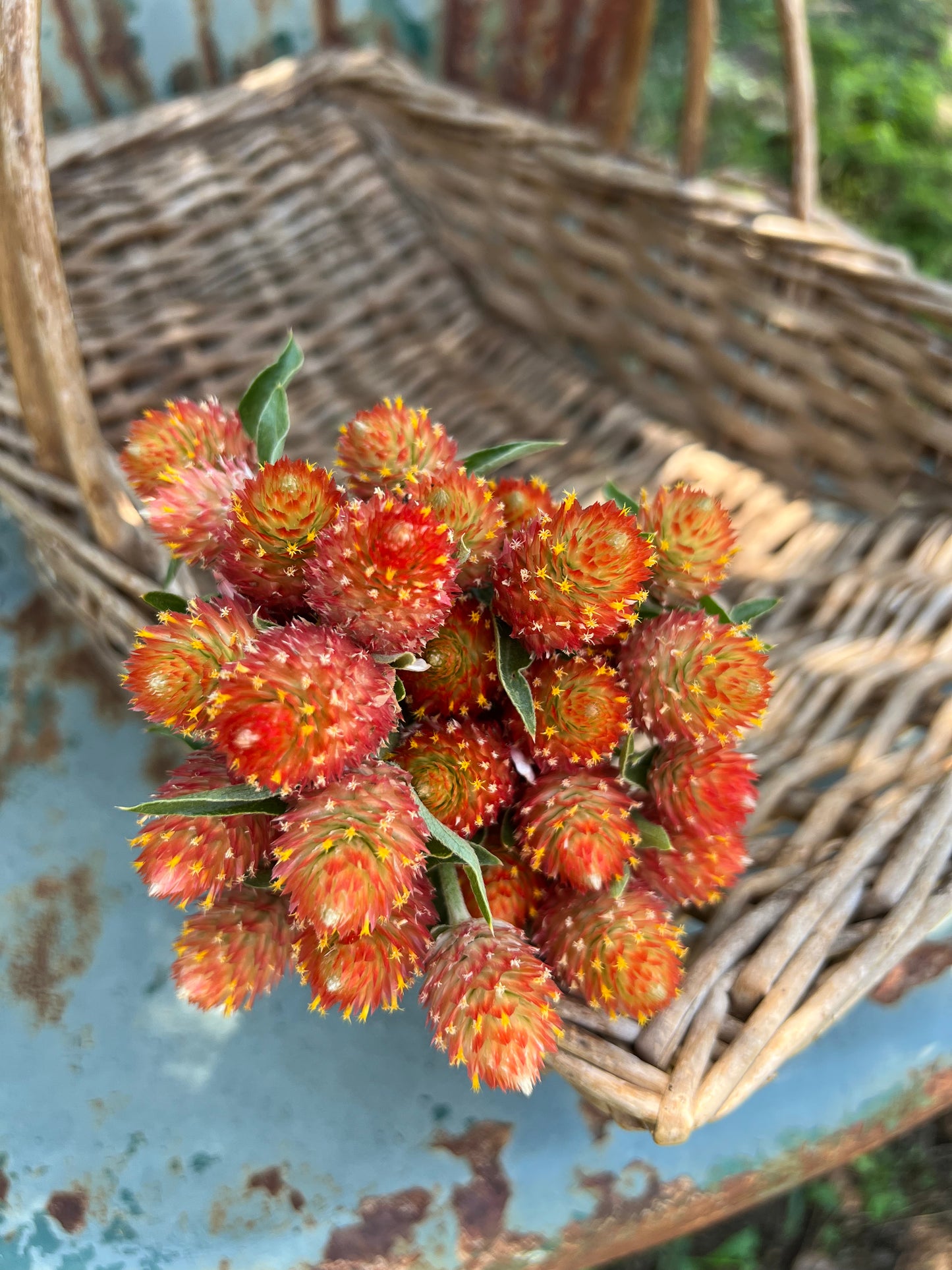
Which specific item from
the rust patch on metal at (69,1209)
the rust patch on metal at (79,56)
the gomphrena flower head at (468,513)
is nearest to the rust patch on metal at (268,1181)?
the rust patch on metal at (69,1209)

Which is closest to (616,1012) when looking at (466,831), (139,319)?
(466,831)

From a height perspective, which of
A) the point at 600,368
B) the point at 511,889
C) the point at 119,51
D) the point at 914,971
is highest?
the point at 119,51

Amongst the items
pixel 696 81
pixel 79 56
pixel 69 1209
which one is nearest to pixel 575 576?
pixel 69 1209

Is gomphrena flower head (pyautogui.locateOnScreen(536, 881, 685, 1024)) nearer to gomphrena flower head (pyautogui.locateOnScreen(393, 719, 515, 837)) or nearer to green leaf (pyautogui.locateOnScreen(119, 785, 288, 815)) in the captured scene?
gomphrena flower head (pyautogui.locateOnScreen(393, 719, 515, 837))

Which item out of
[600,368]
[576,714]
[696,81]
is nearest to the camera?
[576,714]

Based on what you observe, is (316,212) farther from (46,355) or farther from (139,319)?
(46,355)

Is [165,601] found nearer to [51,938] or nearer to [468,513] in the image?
[468,513]
